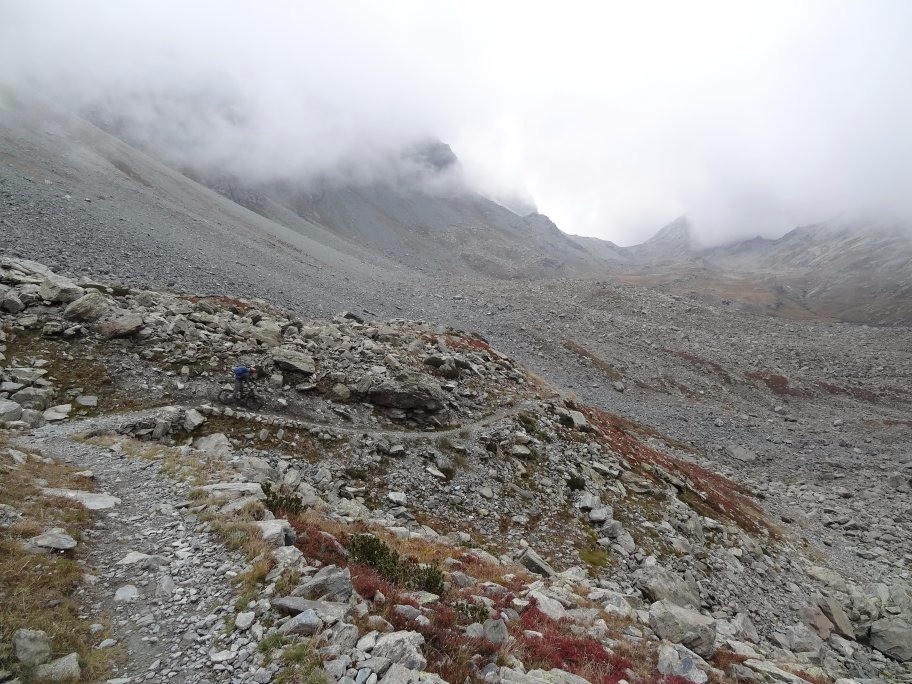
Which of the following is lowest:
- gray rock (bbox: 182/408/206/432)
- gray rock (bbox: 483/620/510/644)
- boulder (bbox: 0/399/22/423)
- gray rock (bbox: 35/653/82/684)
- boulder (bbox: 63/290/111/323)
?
boulder (bbox: 0/399/22/423)

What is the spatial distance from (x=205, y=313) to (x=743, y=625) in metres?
32.6

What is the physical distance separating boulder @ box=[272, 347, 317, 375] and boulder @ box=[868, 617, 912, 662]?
31091 mm

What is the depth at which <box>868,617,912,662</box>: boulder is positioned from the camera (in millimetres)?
20578

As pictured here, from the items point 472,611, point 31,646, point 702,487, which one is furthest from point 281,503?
point 702,487

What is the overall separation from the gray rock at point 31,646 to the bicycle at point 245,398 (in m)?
16.2

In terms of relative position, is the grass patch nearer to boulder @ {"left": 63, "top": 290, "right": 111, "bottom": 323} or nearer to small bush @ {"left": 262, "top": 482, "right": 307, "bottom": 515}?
small bush @ {"left": 262, "top": 482, "right": 307, "bottom": 515}

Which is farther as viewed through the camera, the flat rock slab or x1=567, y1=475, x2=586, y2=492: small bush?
x1=567, y1=475, x2=586, y2=492: small bush

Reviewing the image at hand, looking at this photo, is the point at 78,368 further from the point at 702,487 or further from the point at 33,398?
the point at 702,487

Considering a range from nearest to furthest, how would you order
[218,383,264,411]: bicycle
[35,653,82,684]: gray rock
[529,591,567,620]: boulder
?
[35,653,82,684]: gray rock
[529,591,567,620]: boulder
[218,383,264,411]: bicycle

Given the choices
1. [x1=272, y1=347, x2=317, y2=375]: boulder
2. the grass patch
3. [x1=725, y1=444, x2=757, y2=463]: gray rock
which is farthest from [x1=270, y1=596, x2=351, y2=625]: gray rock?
[x1=725, y1=444, x2=757, y2=463]: gray rock

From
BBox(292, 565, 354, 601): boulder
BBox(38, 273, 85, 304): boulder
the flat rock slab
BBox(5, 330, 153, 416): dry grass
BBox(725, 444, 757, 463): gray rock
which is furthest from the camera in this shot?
BBox(725, 444, 757, 463): gray rock

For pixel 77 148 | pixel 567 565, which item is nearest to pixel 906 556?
pixel 567 565

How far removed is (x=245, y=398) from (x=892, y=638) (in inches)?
1283

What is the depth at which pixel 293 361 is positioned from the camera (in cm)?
2598
